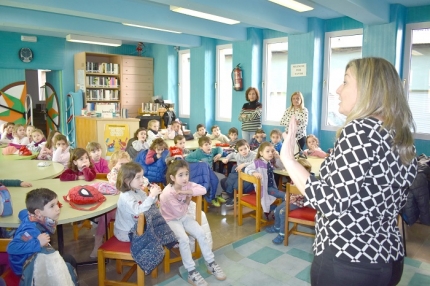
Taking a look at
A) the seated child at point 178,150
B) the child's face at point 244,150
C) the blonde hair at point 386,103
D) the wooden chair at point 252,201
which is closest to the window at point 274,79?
the seated child at point 178,150

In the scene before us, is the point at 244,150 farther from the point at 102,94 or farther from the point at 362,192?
the point at 102,94

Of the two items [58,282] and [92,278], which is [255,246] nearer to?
[92,278]

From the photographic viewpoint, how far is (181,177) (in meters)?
3.12

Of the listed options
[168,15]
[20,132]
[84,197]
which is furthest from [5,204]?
[168,15]

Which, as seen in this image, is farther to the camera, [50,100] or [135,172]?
[50,100]

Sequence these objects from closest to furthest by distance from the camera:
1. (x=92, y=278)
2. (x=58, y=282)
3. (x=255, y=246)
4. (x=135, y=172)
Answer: (x=58, y=282), (x=135, y=172), (x=92, y=278), (x=255, y=246)

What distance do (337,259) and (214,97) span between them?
7682 millimetres

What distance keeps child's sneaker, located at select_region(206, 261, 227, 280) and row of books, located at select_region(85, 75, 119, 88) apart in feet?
24.3

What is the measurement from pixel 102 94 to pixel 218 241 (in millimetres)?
6854

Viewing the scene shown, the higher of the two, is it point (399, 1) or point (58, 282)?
point (399, 1)

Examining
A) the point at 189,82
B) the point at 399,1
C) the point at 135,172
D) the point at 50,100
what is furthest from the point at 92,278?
the point at 50,100

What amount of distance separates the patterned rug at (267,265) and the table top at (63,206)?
0.83 m

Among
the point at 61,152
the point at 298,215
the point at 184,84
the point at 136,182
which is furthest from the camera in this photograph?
the point at 184,84

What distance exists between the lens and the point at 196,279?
2.89m
